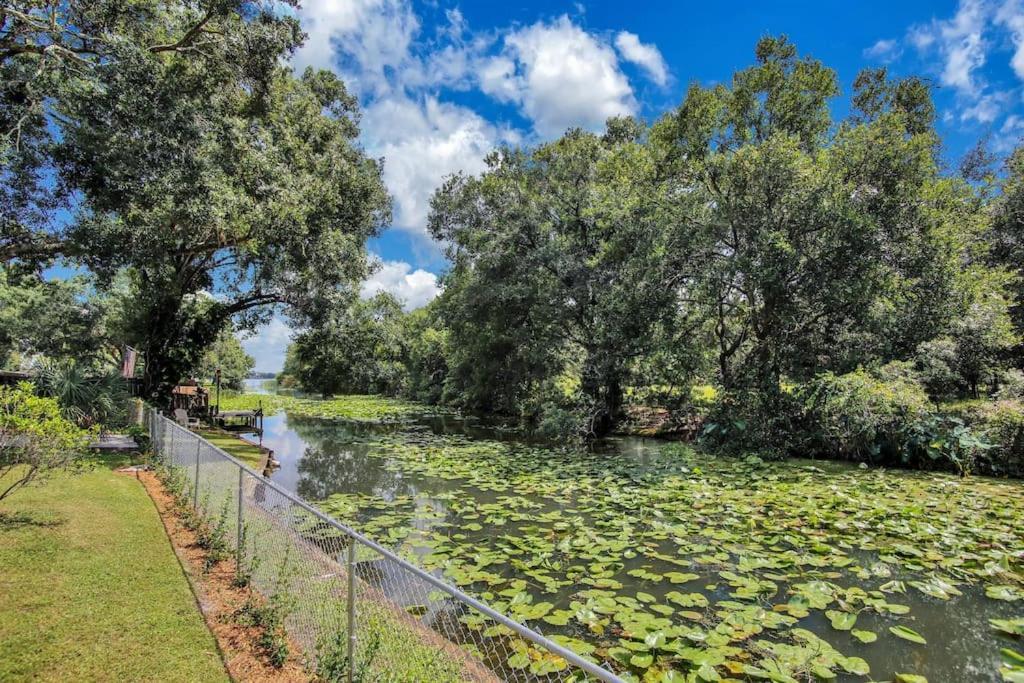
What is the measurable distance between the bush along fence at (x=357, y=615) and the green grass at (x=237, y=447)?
6324mm

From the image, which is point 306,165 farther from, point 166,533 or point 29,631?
point 29,631

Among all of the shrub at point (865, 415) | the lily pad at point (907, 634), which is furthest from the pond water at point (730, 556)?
the shrub at point (865, 415)

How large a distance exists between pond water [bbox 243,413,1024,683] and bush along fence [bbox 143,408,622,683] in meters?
0.48

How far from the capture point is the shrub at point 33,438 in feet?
17.5

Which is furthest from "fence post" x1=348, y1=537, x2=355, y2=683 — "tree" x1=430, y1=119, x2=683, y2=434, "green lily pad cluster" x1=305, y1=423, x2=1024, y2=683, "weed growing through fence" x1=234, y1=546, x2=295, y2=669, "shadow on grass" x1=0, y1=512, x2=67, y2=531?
"tree" x1=430, y1=119, x2=683, y2=434

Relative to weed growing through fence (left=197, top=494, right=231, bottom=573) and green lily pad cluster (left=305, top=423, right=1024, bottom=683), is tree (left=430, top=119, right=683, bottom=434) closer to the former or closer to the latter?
green lily pad cluster (left=305, top=423, right=1024, bottom=683)

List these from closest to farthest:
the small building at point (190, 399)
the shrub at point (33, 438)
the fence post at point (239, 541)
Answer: the fence post at point (239, 541) < the shrub at point (33, 438) < the small building at point (190, 399)

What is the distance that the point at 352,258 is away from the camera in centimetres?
1562

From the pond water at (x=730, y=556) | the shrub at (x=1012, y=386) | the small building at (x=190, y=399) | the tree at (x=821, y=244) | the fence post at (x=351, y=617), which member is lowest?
the pond water at (x=730, y=556)

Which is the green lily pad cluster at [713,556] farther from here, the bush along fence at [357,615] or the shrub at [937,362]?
the shrub at [937,362]

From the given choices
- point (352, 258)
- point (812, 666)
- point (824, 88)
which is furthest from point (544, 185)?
point (812, 666)

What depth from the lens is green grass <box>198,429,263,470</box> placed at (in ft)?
40.4

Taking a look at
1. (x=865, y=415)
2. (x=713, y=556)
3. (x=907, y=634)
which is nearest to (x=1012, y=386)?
(x=865, y=415)

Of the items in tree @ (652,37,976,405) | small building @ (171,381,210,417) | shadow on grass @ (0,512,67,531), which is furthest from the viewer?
small building @ (171,381,210,417)
